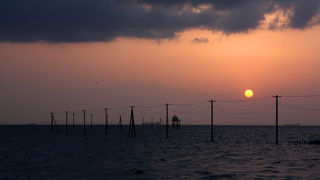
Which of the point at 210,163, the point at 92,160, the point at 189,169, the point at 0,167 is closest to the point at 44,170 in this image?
the point at 0,167

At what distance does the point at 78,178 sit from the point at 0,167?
42.2 ft

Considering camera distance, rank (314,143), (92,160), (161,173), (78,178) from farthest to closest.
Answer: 1. (314,143)
2. (92,160)
3. (161,173)
4. (78,178)

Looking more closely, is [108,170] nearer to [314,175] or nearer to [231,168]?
[231,168]

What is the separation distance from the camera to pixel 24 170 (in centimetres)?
4272

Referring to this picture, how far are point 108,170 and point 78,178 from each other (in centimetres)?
600

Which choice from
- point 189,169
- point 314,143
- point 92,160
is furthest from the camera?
point 314,143

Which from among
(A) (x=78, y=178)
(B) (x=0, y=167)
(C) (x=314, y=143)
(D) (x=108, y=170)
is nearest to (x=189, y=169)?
(D) (x=108, y=170)

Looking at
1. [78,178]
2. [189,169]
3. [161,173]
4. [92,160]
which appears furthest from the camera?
[92,160]

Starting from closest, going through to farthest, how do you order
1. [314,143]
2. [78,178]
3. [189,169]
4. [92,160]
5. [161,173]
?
[78,178] < [161,173] < [189,169] < [92,160] < [314,143]

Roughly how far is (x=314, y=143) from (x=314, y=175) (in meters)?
55.5

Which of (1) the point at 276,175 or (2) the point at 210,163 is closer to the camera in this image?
(1) the point at 276,175

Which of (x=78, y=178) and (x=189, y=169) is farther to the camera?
(x=189, y=169)

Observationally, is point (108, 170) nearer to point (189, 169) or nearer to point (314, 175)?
point (189, 169)

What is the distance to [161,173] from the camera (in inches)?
1606
